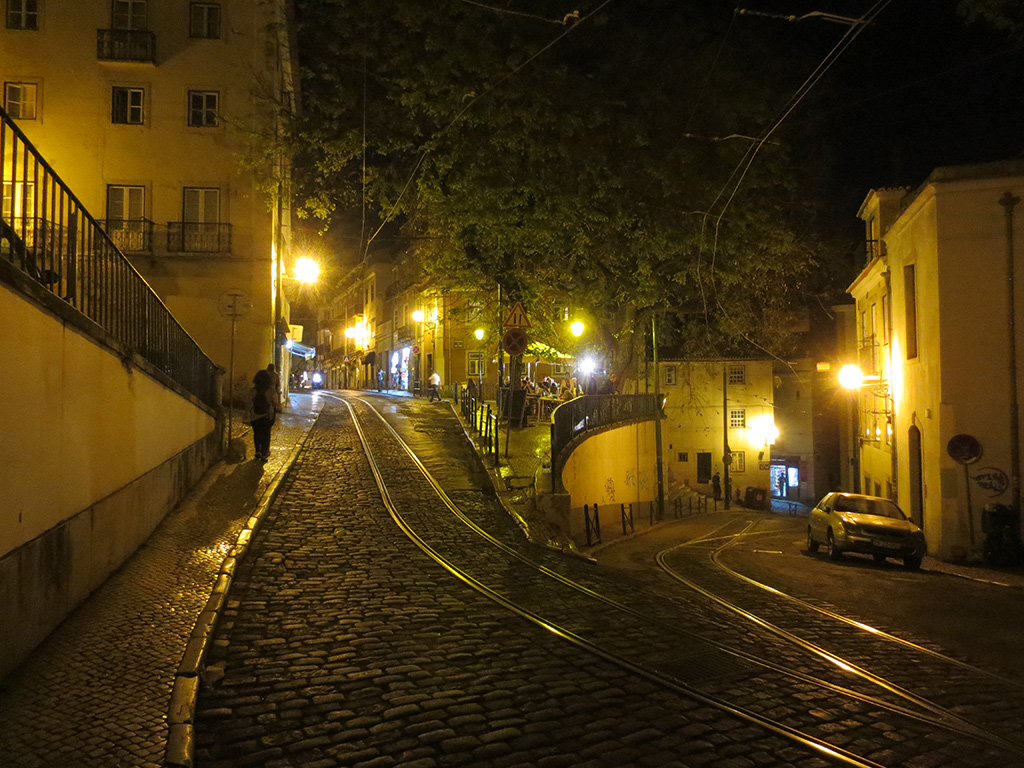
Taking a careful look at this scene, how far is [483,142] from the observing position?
61.1ft

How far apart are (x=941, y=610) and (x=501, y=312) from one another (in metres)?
14.6

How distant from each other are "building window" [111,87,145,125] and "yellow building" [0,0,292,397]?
0.03m

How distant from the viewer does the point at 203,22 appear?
25.6 metres

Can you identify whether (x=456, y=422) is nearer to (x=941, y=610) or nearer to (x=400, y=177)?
(x=400, y=177)

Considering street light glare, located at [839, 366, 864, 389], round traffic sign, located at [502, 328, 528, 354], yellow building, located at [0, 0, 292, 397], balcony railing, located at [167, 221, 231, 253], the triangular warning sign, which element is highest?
yellow building, located at [0, 0, 292, 397]

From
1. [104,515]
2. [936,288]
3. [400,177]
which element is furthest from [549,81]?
[104,515]

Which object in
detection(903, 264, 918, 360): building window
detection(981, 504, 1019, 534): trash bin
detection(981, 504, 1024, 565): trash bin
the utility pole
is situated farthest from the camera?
the utility pole

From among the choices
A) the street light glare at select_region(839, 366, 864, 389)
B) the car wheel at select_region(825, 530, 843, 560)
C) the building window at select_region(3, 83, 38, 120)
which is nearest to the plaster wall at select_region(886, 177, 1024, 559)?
the car wheel at select_region(825, 530, 843, 560)

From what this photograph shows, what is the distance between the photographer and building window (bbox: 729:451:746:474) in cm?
3878

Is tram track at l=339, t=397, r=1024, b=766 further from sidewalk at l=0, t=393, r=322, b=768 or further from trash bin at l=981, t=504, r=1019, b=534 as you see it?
trash bin at l=981, t=504, r=1019, b=534

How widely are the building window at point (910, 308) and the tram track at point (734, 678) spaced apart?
518 inches

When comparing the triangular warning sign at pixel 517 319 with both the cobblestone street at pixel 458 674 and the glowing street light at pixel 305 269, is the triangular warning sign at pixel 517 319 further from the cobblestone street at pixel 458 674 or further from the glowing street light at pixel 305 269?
the glowing street light at pixel 305 269

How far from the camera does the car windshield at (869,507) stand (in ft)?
53.8

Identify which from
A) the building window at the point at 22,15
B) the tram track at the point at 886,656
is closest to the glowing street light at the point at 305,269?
the building window at the point at 22,15
